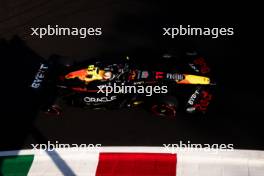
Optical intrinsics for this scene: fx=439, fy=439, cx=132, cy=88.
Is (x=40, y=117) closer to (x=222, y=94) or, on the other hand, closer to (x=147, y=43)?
(x=147, y=43)

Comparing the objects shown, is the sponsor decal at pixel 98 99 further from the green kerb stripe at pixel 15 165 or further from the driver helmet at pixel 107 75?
the green kerb stripe at pixel 15 165

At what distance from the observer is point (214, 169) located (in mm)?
12289

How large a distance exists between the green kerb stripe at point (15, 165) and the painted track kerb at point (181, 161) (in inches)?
4.8

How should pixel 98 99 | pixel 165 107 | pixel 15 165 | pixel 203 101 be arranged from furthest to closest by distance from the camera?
pixel 98 99
pixel 203 101
pixel 165 107
pixel 15 165

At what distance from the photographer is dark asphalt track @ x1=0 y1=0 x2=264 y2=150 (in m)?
13.2

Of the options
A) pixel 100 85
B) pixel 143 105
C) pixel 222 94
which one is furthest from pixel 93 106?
pixel 222 94

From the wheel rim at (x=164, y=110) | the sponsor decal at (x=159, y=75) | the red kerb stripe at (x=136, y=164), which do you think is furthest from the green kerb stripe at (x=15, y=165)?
the sponsor decal at (x=159, y=75)

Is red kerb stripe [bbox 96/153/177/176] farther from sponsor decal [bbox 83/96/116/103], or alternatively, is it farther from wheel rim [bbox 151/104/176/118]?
sponsor decal [bbox 83/96/116/103]

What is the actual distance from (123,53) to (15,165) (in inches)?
218

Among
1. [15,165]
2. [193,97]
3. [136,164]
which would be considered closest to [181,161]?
[136,164]

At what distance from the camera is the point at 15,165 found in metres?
13.0

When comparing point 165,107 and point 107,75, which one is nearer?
point 165,107

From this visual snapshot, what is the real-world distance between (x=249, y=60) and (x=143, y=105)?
13.8ft

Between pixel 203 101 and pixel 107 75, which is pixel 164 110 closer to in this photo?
pixel 203 101
